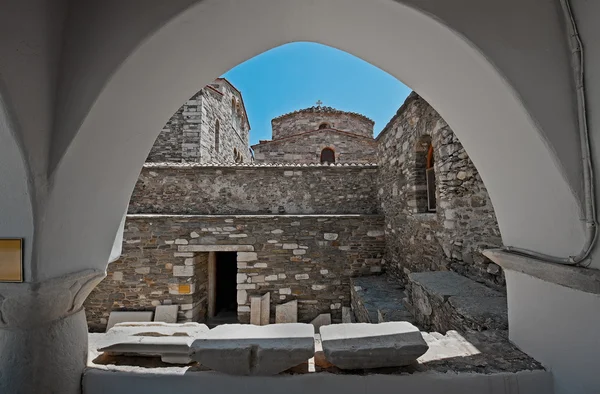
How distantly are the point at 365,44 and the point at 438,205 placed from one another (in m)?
Answer: 3.30

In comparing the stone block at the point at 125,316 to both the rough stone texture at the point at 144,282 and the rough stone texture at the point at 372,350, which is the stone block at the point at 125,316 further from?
the rough stone texture at the point at 372,350

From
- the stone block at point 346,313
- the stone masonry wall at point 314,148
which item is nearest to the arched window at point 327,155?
the stone masonry wall at point 314,148

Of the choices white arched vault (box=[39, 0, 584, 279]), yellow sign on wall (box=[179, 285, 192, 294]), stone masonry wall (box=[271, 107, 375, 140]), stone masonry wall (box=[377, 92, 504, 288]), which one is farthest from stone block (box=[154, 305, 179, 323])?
stone masonry wall (box=[271, 107, 375, 140])

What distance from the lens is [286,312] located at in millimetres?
6418

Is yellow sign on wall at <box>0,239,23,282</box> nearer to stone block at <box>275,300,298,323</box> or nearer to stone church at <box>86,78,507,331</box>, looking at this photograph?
stone church at <box>86,78,507,331</box>

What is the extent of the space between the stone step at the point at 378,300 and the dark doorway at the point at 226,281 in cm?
403

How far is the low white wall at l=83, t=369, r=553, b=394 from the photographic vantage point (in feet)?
4.66

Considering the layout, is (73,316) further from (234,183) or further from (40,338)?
(234,183)

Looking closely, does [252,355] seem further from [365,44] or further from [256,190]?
[256,190]

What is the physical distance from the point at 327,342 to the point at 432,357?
66cm

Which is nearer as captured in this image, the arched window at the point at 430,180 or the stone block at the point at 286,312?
the arched window at the point at 430,180

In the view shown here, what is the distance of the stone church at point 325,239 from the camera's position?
11.5ft

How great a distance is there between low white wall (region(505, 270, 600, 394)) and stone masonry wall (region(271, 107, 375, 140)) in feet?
46.5

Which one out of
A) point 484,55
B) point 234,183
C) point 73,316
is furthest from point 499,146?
point 234,183
